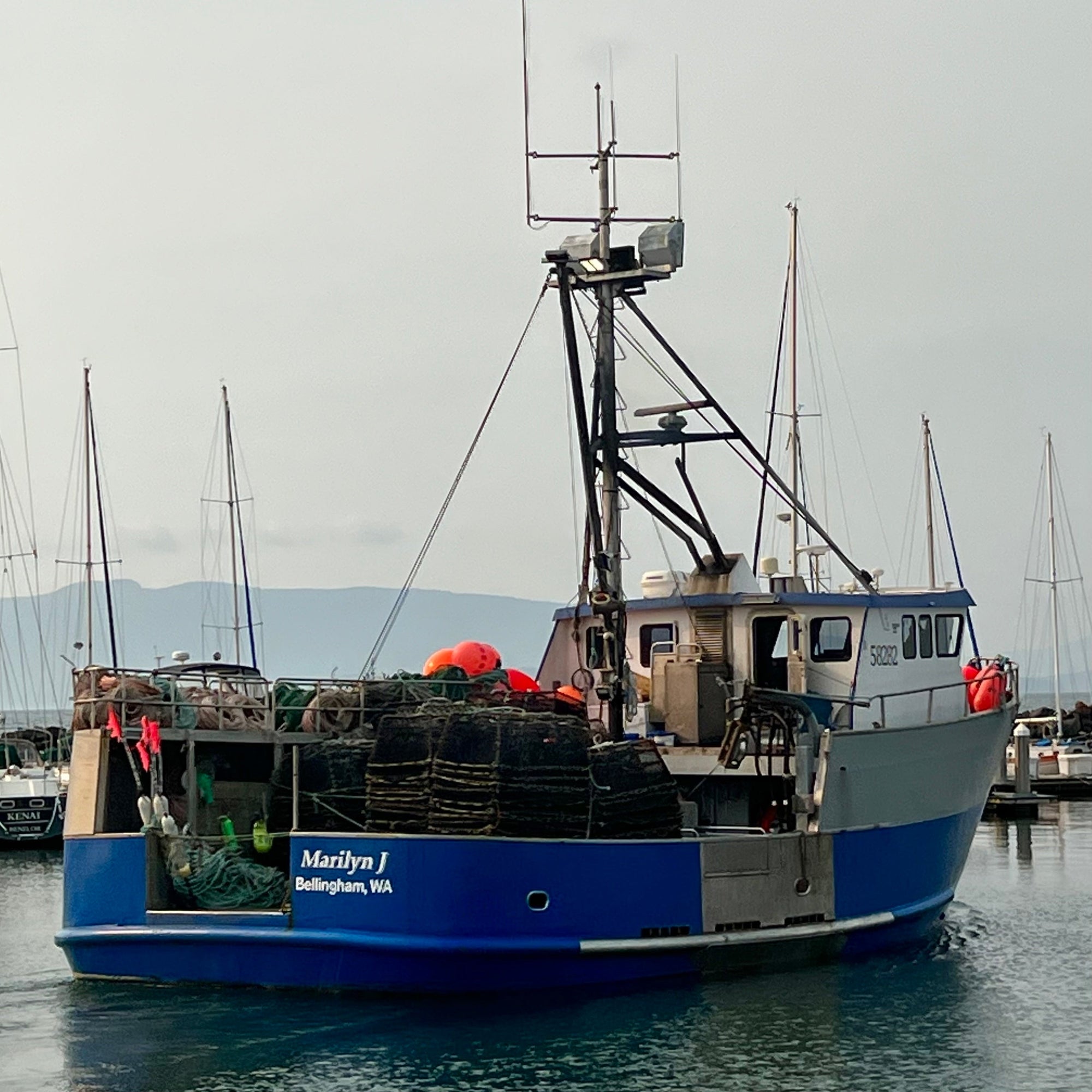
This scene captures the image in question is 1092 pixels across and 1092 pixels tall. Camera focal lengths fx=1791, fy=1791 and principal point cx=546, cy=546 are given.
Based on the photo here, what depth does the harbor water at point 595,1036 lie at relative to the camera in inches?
506

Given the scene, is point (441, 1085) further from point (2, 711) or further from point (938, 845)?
point (2, 711)

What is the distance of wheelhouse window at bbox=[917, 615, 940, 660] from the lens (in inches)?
744

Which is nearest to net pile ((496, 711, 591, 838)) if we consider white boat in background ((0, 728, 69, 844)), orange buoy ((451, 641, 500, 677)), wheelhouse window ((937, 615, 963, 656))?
orange buoy ((451, 641, 500, 677))

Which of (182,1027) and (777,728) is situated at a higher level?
(777,728)

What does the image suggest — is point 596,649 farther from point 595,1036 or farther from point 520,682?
point 595,1036

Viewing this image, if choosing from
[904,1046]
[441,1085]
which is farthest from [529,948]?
[904,1046]

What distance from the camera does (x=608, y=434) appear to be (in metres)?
17.7

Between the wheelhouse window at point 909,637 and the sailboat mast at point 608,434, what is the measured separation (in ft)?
10.8

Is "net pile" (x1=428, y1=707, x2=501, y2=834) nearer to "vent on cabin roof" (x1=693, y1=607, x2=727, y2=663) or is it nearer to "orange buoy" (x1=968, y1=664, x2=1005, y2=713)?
"vent on cabin roof" (x1=693, y1=607, x2=727, y2=663)

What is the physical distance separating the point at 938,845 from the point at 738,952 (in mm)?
3394

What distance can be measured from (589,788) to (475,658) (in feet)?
13.3

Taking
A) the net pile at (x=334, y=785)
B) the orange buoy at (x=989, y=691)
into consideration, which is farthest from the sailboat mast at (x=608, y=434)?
the orange buoy at (x=989, y=691)

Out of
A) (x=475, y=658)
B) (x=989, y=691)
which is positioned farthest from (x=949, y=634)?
(x=475, y=658)

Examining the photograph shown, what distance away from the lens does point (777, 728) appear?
16812mm
